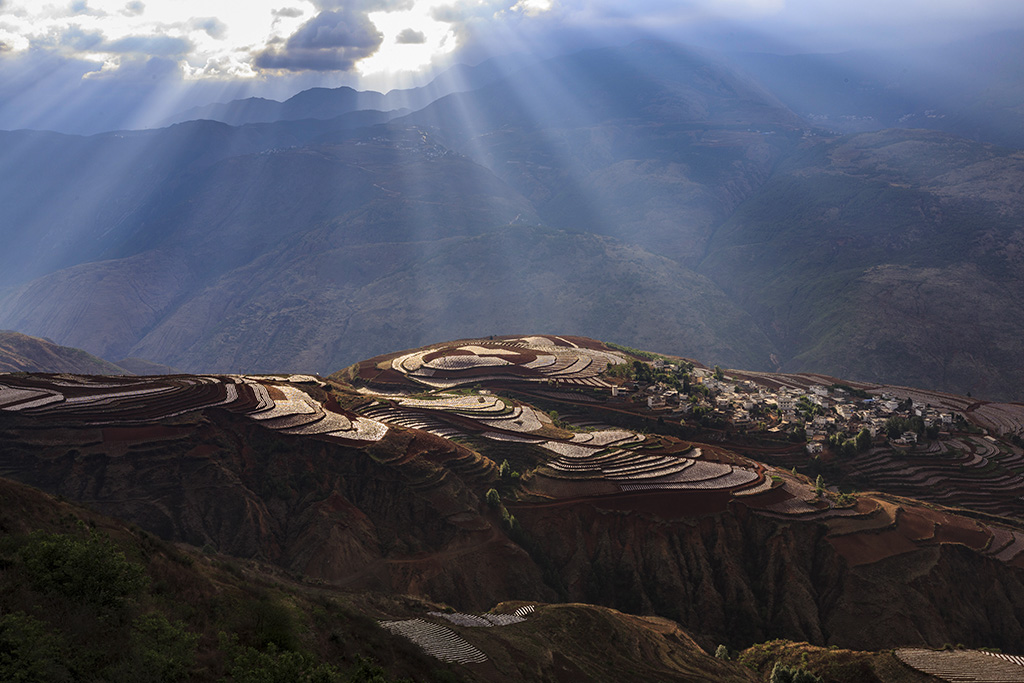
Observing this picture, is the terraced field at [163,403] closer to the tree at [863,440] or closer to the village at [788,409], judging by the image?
the village at [788,409]

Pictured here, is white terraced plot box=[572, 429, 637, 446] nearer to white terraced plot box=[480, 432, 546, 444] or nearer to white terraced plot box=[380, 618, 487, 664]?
white terraced plot box=[480, 432, 546, 444]

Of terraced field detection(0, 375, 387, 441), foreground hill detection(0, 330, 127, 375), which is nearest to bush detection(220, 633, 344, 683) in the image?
terraced field detection(0, 375, 387, 441)

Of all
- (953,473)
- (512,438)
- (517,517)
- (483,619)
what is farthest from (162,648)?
(953,473)

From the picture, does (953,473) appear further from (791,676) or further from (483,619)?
(483,619)

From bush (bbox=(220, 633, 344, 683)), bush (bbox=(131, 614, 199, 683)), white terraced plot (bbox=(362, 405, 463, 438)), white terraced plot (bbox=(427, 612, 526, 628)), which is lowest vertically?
white terraced plot (bbox=(362, 405, 463, 438))

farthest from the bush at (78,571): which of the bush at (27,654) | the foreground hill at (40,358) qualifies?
the foreground hill at (40,358)

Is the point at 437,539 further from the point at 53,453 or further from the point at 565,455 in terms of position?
the point at 53,453

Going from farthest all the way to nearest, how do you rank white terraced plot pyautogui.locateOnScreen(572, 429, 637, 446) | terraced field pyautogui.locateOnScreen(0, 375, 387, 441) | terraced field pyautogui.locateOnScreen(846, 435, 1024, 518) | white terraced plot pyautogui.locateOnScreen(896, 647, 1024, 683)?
terraced field pyautogui.locateOnScreen(846, 435, 1024, 518)
white terraced plot pyautogui.locateOnScreen(572, 429, 637, 446)
terraced field pyautogui.locateOnScreen(0, 375, 387, 441)
white terraced plot pyautogui.locateOnScreen(896, 647, 1024, 683)
